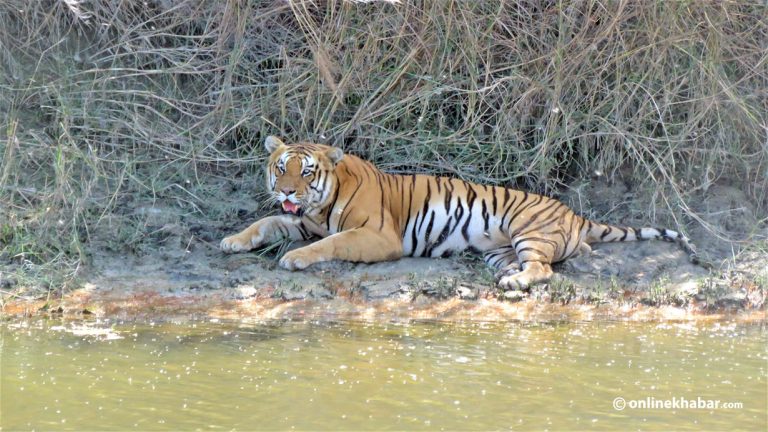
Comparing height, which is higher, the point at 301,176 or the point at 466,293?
the point at 301,176

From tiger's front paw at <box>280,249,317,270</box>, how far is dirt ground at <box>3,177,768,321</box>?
4 cm

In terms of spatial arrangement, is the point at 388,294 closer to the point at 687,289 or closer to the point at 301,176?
the point at 301,176

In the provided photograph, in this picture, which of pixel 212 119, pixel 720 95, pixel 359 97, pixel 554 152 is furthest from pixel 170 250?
pixel 720 95

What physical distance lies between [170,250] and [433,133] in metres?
1.94

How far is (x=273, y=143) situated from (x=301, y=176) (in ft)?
1.06

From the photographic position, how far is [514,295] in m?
6.16

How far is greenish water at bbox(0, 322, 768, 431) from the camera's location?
4105 millimetres

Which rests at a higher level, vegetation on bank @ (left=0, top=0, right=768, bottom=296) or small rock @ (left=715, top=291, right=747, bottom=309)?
vegetation on bank @ (left=0, top=0, right=768, bottom=296)

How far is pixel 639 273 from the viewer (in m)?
6.57

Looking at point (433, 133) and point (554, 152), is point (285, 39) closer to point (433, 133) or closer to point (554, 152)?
point (433, 133)

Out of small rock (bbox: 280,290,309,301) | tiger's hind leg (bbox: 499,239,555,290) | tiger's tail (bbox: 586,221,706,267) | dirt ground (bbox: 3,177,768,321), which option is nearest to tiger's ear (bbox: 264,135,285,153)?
dirt ground (bbox: 3,177,768,321)

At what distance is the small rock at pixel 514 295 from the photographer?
20.1ft

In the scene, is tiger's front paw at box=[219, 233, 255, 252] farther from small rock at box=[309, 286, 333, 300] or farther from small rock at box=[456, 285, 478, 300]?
small rock at box=[456, 285, 478, 300]

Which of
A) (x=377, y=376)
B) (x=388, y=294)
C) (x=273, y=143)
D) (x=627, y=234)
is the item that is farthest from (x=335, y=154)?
(x=377, y=376)
